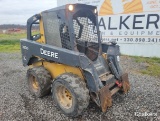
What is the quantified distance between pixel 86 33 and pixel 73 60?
Answer: 117cm

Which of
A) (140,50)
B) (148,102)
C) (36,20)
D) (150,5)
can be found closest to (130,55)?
(140,50)

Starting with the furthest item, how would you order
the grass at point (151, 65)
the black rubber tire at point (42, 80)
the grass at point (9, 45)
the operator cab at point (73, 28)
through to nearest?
the grass at point (9, 45)
the grass at point (151, 65)
the black rubber tire at point (42, 80)
the operator cab at point (73, 28)

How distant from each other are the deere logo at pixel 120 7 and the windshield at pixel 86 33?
661 centimetres

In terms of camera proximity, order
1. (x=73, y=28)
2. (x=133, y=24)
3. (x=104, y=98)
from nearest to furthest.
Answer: (x=104, y=98) → (x=73, y=28) → (x=133, y=24)

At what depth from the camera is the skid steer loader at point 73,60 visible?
408 cm

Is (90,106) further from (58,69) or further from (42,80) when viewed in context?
(42,80)

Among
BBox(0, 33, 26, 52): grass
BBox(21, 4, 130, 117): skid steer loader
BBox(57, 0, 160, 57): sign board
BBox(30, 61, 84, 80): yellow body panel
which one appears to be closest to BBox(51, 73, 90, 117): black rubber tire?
BBox(21, 4, 130, 117): skid steer loader

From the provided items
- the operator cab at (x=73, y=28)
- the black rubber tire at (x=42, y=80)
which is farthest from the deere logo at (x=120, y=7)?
the black rubber tire at (x=42, y=80)

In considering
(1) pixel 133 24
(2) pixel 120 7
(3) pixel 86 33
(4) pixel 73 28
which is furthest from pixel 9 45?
(4) pixel 73 28

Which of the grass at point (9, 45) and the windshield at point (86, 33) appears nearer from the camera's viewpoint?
the windshield at point (86, 33)

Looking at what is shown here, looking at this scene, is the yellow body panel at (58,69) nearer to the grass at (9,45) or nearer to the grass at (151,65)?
the grass at (151,65)

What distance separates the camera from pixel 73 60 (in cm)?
414

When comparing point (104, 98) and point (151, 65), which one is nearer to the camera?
point (104, 98)

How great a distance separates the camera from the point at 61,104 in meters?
4.48
